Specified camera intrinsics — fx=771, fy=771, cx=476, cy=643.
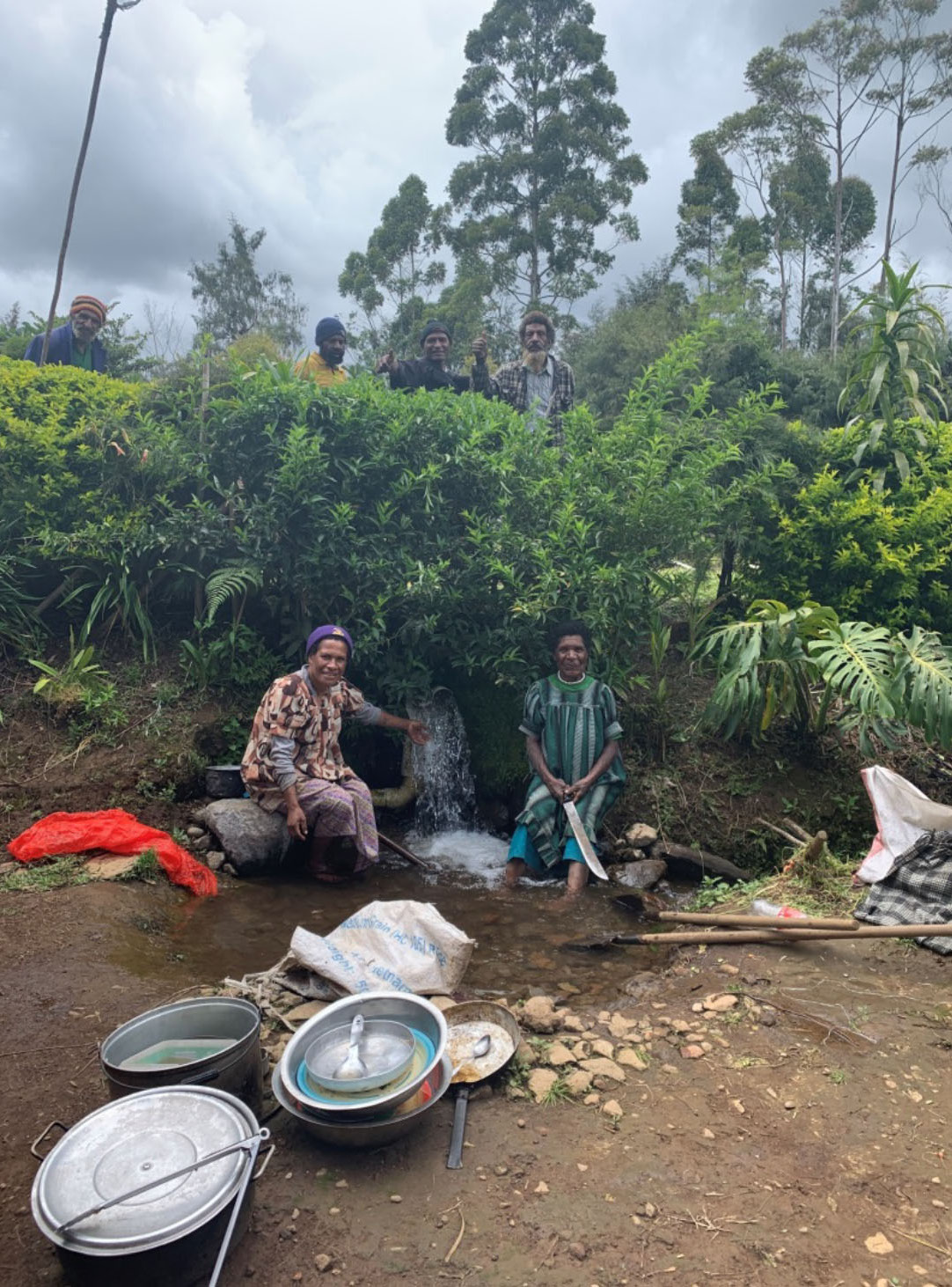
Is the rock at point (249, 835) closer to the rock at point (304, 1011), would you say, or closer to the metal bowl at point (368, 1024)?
the rock at point (304, 1011)

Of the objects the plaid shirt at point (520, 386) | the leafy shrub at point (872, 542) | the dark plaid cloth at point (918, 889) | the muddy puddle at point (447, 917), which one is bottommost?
the muddy puddle at point (447, 917)

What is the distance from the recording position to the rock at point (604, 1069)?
264cm

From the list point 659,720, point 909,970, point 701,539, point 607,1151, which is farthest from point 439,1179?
point 701,539

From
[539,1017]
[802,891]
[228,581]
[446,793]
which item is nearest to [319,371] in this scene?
[228,581]

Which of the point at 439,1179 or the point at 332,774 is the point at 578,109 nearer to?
the point at 332,774

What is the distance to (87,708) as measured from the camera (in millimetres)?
5258

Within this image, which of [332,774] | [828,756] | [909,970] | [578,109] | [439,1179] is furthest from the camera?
[578,109]

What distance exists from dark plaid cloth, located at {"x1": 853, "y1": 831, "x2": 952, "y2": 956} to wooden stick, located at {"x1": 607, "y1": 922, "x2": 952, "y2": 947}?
0.13 meters

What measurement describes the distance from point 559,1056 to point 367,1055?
74 centimetres

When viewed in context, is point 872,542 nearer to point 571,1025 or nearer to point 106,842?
point 571,1025

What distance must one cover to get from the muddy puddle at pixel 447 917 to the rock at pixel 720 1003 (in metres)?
0.48

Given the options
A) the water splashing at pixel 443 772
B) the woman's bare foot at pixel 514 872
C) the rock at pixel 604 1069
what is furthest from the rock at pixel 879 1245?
the water splashing at pixel 443 772

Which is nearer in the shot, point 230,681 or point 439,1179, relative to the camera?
point 439,1179

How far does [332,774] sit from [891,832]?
3224 millimetres
